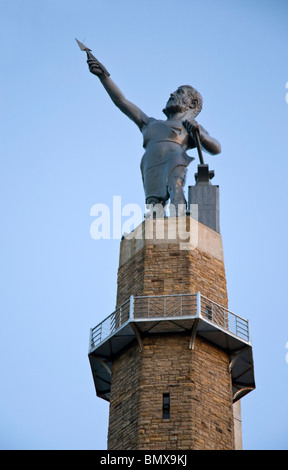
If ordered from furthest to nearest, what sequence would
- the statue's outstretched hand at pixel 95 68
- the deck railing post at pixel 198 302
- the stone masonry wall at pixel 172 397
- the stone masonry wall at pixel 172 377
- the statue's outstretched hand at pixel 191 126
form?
1. the statue's outstretched hand at pixel 95 68
2. the statue's outstretched hand at pixel 191 126
3. the deck railing post at pixel 198 302
4. the stone masonry wall at pixel 172 377
5. the stone masonry wall at pixel 172 397

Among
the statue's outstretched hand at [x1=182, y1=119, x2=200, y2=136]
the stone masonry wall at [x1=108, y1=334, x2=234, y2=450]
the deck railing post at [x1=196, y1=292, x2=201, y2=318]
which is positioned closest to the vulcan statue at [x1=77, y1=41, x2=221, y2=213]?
the statue's outstretched hand at [x1=182, y1=119, x2=200, y2=136]

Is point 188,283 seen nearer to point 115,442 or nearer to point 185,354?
point 185,354

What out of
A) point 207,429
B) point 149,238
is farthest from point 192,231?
point 207,429

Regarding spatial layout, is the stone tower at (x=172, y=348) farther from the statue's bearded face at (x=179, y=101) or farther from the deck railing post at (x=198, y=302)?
the statue's bearded face at (x=179, y=101)

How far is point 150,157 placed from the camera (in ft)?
179

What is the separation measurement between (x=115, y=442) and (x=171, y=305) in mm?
5803

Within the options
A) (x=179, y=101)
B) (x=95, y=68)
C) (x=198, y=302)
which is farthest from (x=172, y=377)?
(x=95, y=68)

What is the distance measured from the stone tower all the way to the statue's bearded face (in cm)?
621

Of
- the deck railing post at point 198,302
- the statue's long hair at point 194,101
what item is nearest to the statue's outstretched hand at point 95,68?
the statue's long hair at point 194,101

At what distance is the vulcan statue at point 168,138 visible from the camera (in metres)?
53.4

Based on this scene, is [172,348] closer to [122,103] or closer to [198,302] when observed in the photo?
[198,302]

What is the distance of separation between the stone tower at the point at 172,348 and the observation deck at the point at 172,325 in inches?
1.6

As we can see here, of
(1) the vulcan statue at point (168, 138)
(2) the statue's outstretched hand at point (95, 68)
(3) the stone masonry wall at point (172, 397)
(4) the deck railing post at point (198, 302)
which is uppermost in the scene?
(2) the statue's outstretched hand at point (95, 68)

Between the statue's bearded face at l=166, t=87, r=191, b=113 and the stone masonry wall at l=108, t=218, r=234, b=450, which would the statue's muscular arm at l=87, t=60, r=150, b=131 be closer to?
the statue's bearded face at l=166, t=87, r=191, b=113
